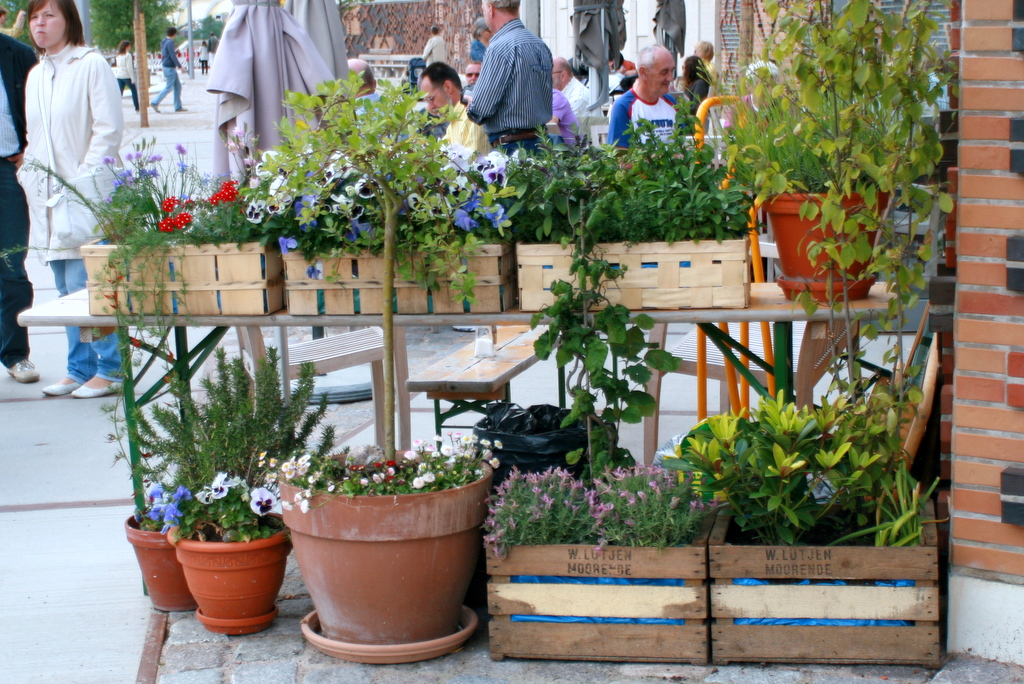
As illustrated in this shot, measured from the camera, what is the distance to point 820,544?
9.05 ft

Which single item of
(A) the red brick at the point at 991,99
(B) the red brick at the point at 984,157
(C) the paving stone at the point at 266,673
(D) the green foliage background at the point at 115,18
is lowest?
(C) the paving stone at the point at 266,673

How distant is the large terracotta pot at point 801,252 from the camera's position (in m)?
2.89

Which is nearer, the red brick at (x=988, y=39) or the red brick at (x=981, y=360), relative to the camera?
the red brick at (x=988, y=39)

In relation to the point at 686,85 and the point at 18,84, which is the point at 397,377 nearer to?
the point at 18,84

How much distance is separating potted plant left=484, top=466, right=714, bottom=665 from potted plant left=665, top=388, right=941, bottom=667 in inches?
3.3

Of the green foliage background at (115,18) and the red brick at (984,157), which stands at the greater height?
the green foliage background at (115,18)

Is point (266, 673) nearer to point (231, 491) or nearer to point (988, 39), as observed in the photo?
point (231, 491)

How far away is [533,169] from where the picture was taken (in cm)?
294

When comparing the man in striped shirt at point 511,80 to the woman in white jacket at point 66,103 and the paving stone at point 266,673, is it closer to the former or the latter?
the woman in white jacket at point 66,103

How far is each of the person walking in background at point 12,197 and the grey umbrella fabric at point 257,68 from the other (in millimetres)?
1756

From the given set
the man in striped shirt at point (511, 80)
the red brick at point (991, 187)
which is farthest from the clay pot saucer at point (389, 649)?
the man in striped shirt at point (511, 80)

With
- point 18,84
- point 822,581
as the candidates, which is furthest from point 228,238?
point 18,84

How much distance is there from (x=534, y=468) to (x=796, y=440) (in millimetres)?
828

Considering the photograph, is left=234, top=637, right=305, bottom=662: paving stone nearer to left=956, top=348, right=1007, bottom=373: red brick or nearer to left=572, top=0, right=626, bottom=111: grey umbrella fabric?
left=956, top=348, right=1007, bottom=373: red brick
